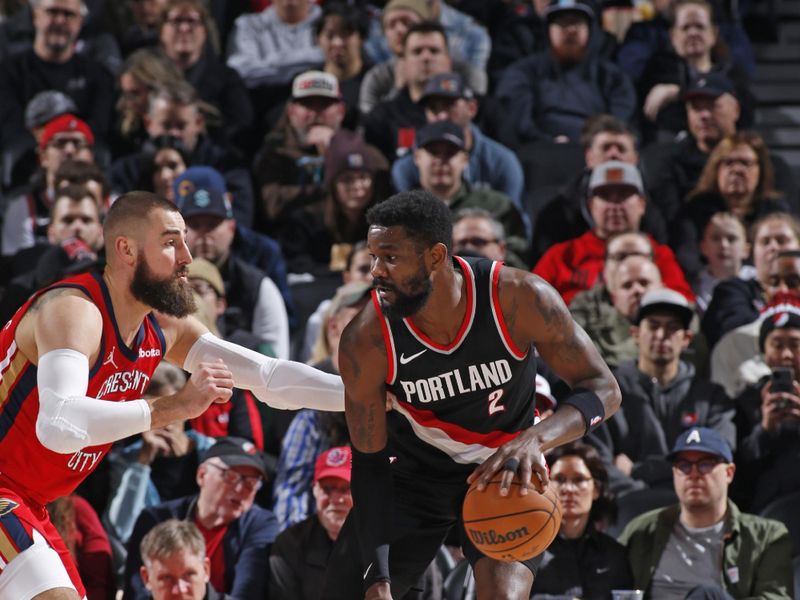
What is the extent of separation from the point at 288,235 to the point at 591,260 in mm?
2267

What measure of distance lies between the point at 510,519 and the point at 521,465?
0.23 metres

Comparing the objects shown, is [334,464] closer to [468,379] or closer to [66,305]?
[468,379]

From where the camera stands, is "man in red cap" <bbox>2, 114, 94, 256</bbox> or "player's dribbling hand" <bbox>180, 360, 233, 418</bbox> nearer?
"player's dribbling hand" <bbox>180, 360, 233, 418</bbox>

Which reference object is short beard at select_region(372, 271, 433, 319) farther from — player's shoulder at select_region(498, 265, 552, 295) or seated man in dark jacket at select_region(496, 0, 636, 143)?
seated man in dark jacket at select_region(496, 0, 636, 143)

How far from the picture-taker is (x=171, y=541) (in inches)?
245

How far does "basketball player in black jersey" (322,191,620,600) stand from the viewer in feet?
15.1

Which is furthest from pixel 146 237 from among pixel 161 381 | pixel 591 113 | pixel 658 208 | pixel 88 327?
pixel 591 113

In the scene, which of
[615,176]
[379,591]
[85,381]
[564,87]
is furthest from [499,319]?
[564,87]

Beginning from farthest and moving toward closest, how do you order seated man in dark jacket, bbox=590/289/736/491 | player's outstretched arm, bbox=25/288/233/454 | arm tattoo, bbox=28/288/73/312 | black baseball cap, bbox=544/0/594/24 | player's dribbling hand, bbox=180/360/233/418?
black baseball cap, bbox=544/0/594/24, seated man in dark jacket, bbox=590/289/736/491, arm tattoo, bbox=28/288/73/312, player's dribbling hand, bbox=180/360/233/418, player's outstretched arm, bbox=25/288/233/454

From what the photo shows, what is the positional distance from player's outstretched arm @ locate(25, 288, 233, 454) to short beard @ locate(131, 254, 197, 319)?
→ 0.19m

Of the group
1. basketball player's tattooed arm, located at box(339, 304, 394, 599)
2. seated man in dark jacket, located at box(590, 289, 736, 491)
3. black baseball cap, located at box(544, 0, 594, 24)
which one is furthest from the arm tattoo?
black baseball cap, located at box(544, 0, 594, 24)

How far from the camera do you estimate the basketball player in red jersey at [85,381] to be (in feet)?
14.2

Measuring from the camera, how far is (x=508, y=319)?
4.75 meters

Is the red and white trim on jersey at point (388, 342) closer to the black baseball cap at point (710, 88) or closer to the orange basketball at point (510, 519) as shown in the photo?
the orange basketball at point (510, 519)
